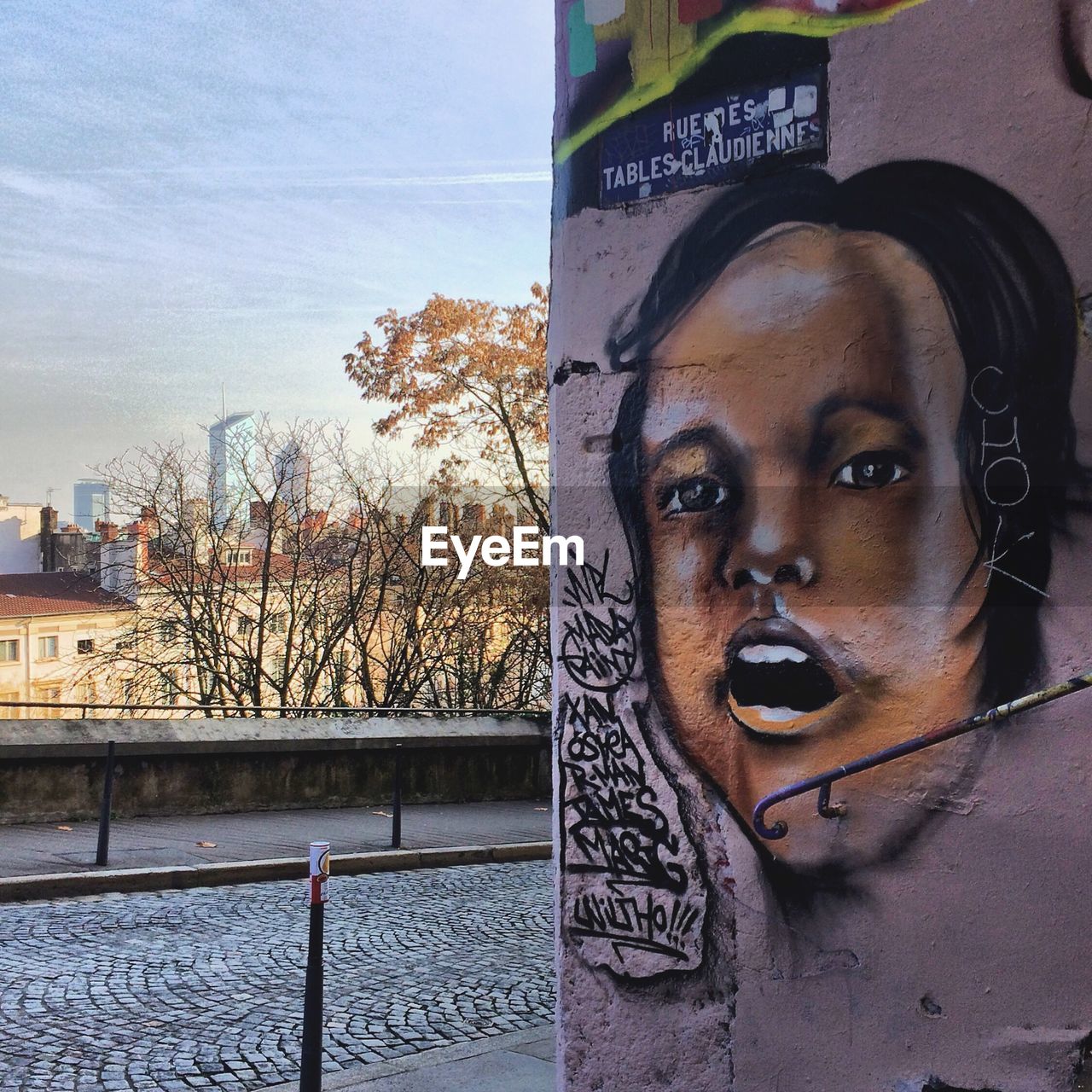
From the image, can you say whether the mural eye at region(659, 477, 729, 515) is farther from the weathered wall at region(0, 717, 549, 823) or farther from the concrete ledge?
the weathered wall at region(0, 717, 549, 823)

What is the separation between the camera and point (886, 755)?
428cm

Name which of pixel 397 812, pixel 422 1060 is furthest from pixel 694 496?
pixel 397 812

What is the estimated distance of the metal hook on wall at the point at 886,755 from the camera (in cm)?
397

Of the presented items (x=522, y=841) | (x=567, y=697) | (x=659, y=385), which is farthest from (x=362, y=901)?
(x=659, y=385)

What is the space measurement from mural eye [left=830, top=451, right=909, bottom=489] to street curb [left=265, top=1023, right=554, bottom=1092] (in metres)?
3.38

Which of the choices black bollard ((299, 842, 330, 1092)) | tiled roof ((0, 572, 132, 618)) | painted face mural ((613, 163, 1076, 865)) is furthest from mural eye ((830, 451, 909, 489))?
tiled roof ((0, 572, 132, 618))

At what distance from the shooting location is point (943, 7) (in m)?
4.33

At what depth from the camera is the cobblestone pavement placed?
6.01 meters

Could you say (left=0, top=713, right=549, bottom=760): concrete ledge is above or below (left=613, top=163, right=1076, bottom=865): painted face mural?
below

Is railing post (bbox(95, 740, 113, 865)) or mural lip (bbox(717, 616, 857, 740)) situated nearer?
mural lip (bbox(717, 616, 857, 740))

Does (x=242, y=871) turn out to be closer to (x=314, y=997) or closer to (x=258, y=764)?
(x=258, y=764)

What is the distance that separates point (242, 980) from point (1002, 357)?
558 centimetres

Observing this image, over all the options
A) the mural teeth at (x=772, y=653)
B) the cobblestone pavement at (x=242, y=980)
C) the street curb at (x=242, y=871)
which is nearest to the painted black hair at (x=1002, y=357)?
the mural teeth at (x=772, y=653)

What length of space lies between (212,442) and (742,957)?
69.5ft
